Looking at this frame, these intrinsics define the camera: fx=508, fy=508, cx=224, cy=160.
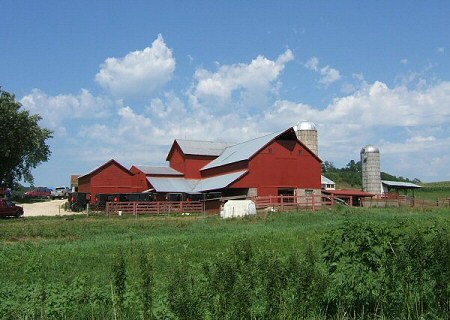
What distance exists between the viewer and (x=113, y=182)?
55219mm

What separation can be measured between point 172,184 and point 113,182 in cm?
653

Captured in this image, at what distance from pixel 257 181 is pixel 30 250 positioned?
3054 centimetres

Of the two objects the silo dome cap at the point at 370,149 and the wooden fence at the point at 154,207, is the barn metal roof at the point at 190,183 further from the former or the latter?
the silo dome cap at the point at 370,149

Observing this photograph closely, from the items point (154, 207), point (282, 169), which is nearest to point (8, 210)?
point (154, 207)

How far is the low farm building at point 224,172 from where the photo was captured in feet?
154

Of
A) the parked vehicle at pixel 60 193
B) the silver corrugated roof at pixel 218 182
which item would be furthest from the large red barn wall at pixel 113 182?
the parked vehicle at pixel 60 193

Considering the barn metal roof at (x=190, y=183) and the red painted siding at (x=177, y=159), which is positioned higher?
the red painted siding at (x=177, y=159)

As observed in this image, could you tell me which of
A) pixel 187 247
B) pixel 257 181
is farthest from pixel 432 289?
pixel 257 181

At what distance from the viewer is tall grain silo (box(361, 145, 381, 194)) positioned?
6412 cm

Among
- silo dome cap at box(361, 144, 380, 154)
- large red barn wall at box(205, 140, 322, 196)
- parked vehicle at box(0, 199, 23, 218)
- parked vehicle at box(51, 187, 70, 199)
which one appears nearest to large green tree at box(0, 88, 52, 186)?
parked vehicle at box(51, 187, 70, 199)

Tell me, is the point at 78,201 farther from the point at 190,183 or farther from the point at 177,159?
the point at 177,159

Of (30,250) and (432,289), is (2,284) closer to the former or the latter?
(30,250)

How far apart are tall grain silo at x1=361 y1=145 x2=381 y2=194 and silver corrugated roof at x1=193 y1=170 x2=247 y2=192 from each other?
22.4 meters

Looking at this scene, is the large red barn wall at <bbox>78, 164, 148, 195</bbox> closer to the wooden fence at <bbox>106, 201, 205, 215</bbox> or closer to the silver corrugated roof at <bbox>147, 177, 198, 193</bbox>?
the silver corrugated roof at <bbox>147, 177, 198, 193</bbox>
